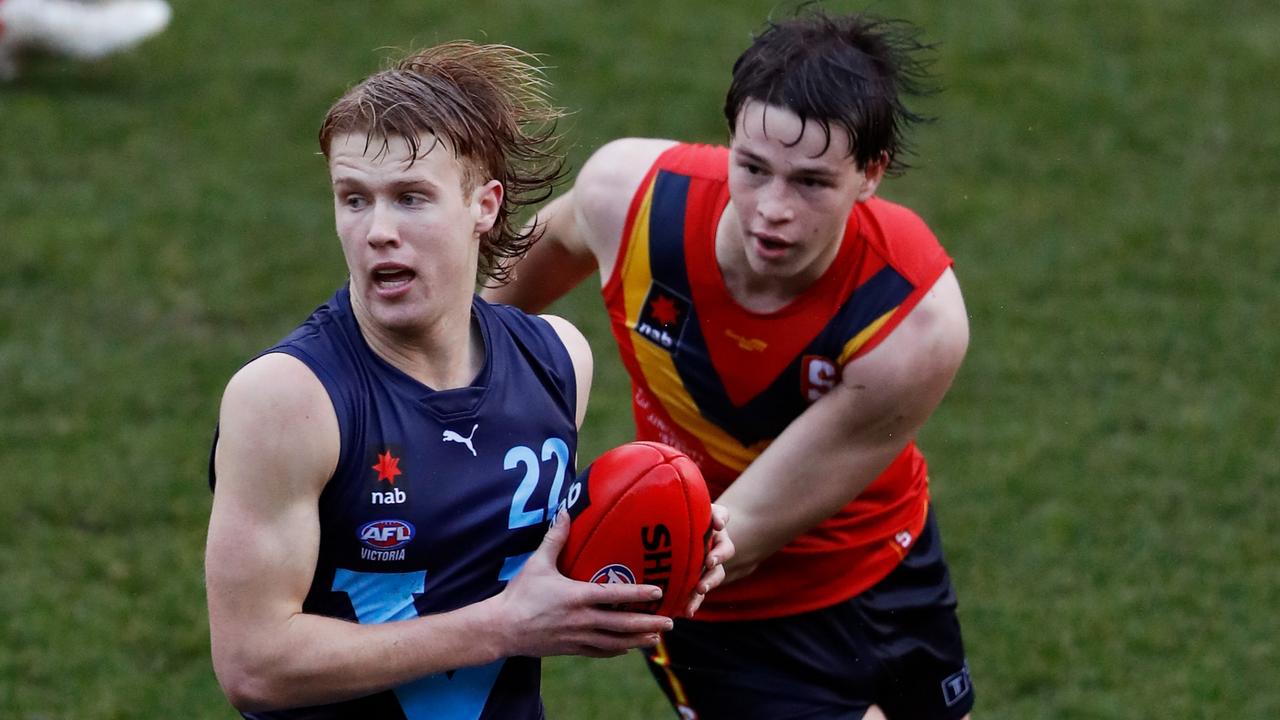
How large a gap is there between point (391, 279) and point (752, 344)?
1.30m

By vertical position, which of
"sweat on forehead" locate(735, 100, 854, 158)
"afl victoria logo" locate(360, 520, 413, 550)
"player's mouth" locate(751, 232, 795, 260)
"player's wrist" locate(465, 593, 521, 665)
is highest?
"sweat on forehead" locate(735, 100, 854, 158)

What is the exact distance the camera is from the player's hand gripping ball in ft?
9.95

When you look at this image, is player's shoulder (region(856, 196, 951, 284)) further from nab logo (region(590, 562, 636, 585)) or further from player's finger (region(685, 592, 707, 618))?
nab logo (region(590, 562, 636, 585))

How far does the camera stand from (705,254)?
13.4ft

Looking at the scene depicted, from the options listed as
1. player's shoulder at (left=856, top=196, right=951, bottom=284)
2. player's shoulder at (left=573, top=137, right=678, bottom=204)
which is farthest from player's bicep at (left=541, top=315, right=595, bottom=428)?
player's shoulder at (left=856, top=196, right=951, bottom=284)

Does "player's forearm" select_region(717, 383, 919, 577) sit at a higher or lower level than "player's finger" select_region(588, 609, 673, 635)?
lower

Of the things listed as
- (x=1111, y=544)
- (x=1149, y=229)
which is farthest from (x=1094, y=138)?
(x=1111, y=544)

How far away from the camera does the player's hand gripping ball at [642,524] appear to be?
9.95 feet

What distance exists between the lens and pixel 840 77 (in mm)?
3826

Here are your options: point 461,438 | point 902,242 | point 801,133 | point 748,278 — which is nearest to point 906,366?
point 902,242

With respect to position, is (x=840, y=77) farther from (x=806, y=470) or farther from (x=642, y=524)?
(x=642, y=524)

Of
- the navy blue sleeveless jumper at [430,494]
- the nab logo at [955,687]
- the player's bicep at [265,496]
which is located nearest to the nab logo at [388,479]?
the navy blue sleeveless jumper at [430,494]

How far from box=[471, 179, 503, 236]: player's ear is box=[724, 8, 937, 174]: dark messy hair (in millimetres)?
868

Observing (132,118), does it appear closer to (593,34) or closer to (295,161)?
(295,161)
